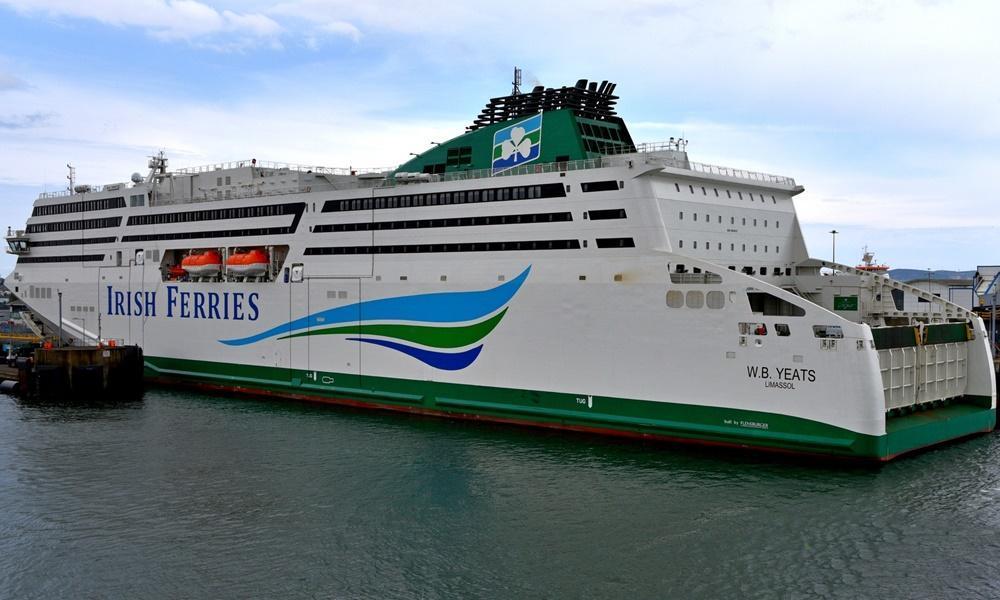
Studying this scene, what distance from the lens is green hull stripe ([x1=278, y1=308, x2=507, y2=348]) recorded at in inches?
1043

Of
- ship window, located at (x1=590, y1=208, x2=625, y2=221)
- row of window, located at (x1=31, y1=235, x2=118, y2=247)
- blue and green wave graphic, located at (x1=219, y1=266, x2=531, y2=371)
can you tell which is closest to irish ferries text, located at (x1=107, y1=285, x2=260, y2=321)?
row of window, located at (x1=31, y1=235, x2=118, y2=247)

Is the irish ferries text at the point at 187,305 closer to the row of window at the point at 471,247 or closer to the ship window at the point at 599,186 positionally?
→ the row of window at the point at 471,247

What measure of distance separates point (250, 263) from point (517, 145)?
41.0 feet

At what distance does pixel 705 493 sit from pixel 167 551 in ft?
37.3

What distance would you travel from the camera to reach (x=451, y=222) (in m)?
27.8

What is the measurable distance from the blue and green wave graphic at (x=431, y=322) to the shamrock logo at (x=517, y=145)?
431 cm

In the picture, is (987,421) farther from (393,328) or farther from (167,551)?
(167,551)

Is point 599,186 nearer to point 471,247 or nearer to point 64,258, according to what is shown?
point 471,247

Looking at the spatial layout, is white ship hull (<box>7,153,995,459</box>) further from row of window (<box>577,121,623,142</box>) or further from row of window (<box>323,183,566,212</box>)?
row of window (<box>577,121,623,142</box>)

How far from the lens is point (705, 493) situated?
19031 millimetres

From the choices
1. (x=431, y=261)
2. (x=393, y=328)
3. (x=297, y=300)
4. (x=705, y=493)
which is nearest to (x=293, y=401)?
(x=297, y=300)

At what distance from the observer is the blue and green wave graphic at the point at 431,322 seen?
2641cm

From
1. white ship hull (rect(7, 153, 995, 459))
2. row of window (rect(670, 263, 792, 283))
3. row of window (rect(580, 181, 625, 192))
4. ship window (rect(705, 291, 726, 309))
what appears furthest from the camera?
row of window (rect(580, 181, 625, 192))

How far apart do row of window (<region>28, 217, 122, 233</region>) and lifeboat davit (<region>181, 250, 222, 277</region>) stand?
6198 mm
